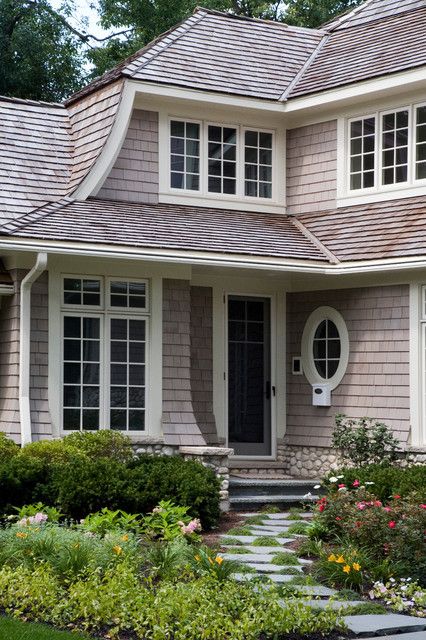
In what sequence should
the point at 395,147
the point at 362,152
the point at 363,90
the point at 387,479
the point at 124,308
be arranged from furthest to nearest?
the point at 362,152 < the point at 395,147 < the point at 363,90 < the point at 124,308 < the point at 387,479

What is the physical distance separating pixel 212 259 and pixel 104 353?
1.74m

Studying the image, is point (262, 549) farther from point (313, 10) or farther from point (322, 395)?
point (313, 10)

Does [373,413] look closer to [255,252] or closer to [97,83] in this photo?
[255,252]

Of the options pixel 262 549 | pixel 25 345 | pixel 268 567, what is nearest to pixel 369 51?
pixel 25 345

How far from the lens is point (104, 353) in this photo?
46.3ft

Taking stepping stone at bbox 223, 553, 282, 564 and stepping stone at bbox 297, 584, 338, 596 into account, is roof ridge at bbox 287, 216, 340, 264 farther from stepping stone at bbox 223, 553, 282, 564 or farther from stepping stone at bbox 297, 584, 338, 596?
stepping stone at bbox 297, 584, 338, 596

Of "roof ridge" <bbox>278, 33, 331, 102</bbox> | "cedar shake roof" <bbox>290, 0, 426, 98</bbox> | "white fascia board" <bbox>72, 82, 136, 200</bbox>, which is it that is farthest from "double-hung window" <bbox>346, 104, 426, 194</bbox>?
"white fascia board" <bbox>72, 82, 136, 200</bbox>

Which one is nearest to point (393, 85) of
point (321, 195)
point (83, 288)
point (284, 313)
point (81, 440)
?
point (321, 195)

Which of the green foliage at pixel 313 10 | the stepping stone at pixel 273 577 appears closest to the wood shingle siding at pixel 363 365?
the stepping stone at pixel 273 577

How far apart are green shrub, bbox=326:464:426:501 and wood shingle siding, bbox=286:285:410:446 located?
7.56ft

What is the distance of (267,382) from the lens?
629 inches

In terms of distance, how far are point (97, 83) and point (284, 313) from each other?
4096 mm

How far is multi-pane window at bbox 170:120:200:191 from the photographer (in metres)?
15.8

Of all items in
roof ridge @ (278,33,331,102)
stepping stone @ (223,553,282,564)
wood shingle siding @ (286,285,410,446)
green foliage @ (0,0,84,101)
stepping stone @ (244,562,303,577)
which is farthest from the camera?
green foliage @ (0,0,84,101)
